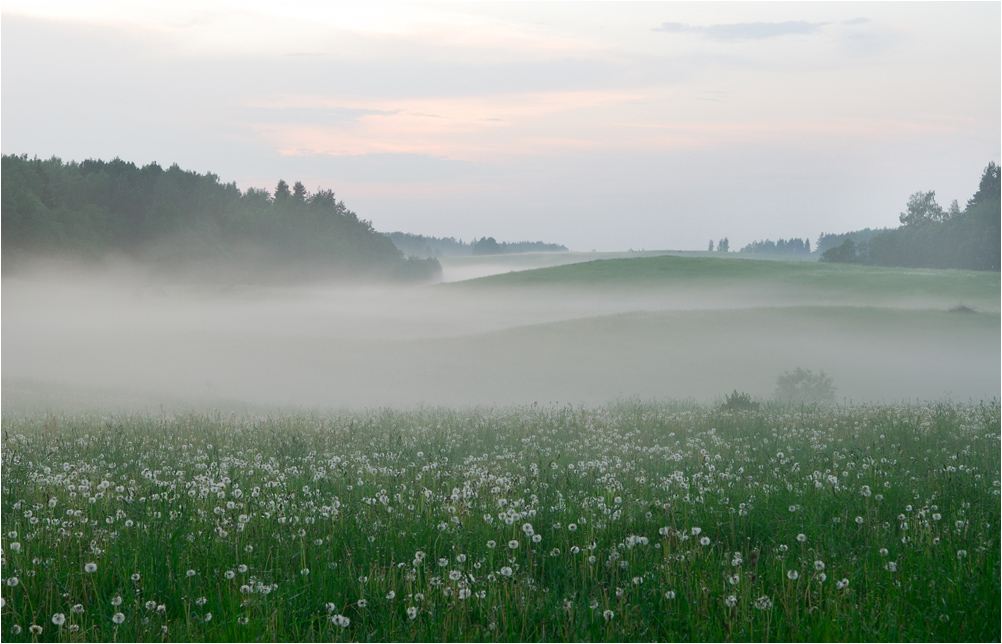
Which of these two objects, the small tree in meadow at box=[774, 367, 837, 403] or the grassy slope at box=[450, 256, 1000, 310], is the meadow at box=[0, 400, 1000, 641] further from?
the grassy slope at box=[450, 256, 1000, 310]

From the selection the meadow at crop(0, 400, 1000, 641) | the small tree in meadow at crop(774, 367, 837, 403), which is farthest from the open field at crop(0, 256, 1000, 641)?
the small tree in meadow at crop(774, 367, 837, 403)

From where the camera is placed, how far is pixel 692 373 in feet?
96.9

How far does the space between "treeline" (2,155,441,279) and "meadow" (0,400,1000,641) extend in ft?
157

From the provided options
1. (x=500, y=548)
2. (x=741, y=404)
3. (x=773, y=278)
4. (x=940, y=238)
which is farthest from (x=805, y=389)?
(x=940, y=238)

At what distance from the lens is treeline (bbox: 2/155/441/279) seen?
5041 cm

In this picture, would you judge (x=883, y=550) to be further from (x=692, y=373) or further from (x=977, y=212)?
(x=977, y=212)

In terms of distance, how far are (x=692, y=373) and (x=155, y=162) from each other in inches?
2606

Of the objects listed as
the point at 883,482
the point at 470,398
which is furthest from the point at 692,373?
the point at 883,482

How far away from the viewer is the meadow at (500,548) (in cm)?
419

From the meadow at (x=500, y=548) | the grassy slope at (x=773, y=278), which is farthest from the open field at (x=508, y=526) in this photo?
the grassy slope at (x=773, y=278)

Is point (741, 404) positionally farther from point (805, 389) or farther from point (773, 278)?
point (773, 278)

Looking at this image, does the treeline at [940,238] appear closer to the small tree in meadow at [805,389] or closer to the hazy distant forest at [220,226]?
the hazy distant forest at [220,226]

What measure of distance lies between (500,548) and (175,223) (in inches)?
2832

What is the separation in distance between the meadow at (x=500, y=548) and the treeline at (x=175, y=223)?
4795 centimetres
